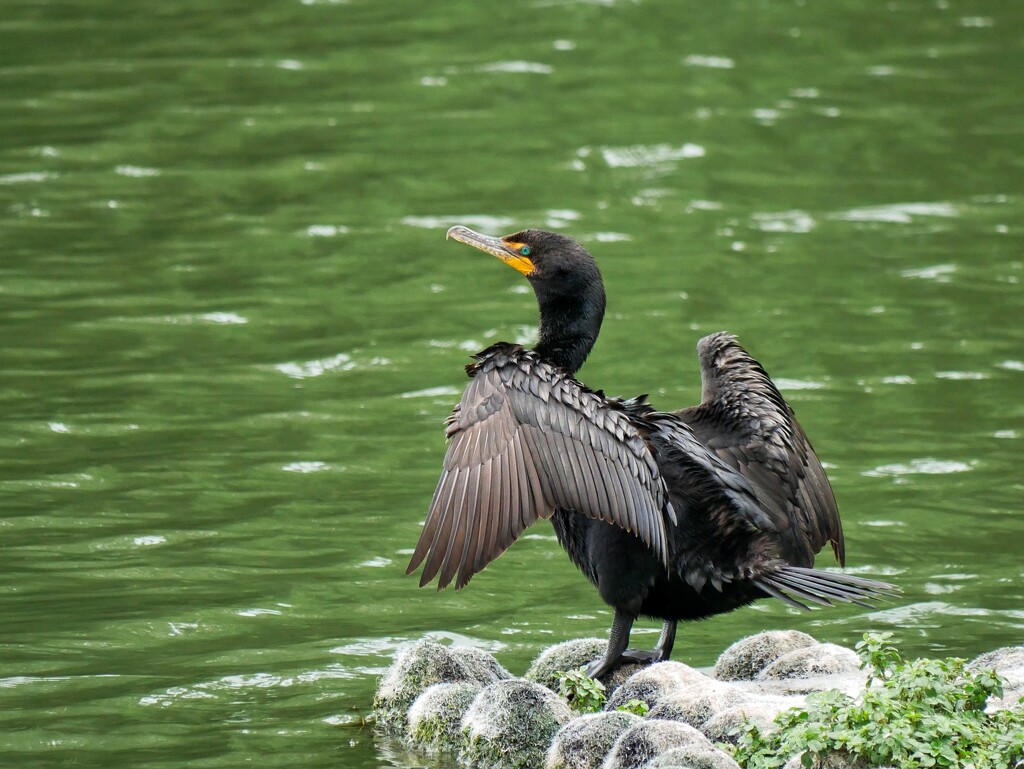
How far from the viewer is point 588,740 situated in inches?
237

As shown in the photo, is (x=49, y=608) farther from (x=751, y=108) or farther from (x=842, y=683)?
(x=751, y=108)

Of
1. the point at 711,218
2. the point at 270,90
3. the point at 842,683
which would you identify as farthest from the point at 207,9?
the point at 842,683

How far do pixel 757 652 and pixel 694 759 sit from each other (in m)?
1.56

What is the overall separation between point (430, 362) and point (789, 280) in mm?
3081

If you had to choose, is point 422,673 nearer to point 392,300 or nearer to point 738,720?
point 738,720

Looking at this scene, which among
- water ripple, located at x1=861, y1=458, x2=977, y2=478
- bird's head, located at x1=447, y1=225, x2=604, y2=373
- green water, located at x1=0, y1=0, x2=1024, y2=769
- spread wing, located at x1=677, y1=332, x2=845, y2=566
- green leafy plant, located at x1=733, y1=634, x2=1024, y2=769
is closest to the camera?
green leafy plant, located at x1=733, y1=634, x2=1024, y2=769

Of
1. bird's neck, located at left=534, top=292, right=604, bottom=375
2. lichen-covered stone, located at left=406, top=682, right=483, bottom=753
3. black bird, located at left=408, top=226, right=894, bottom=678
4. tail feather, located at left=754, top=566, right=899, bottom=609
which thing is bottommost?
lichen-covered stone, located at left=406, top=682, right=483, bottom=753

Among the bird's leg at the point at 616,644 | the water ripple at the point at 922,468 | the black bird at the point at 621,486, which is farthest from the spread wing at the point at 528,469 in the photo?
the water ripple at the point at 922,468

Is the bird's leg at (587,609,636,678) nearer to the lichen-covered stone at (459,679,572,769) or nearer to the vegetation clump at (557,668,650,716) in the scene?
the vegetation clump at (557,668,650,716)

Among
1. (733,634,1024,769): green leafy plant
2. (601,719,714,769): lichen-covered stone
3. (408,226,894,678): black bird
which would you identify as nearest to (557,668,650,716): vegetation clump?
Result: (408,226,894,678): black bird

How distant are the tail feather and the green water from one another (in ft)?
5.00

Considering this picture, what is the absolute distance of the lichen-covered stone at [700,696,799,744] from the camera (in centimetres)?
600

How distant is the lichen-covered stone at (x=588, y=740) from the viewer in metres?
5.98

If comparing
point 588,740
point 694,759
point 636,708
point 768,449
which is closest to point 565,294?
point 768,449
